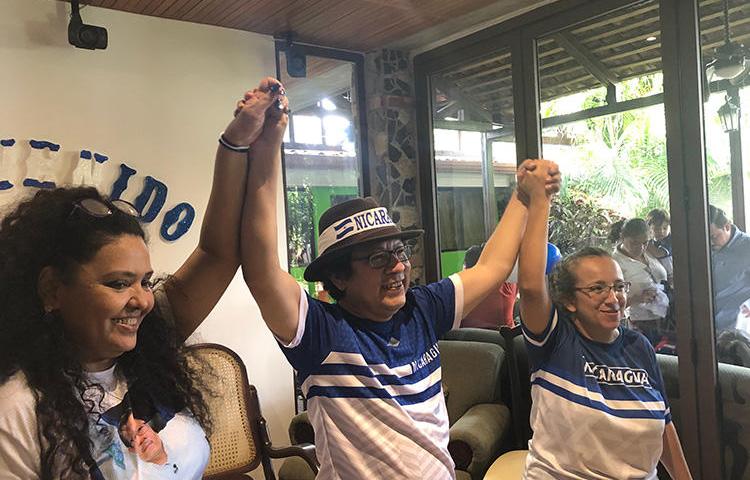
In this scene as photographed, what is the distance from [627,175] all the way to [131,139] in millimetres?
2402

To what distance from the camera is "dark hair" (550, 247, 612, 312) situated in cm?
169

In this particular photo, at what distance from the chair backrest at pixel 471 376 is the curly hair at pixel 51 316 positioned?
7.68ft

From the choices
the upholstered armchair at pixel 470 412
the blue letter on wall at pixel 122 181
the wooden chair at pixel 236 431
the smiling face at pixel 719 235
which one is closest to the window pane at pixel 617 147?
the smiling face at pixel 719 235

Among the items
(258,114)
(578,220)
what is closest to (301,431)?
(578,220)

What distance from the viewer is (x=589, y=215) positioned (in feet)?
10.1

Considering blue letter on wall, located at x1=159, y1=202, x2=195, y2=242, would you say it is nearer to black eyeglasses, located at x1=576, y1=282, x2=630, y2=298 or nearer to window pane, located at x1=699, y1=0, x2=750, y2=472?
black eyeglasses, located at x1=576, y1=282, x2=630, y2=298

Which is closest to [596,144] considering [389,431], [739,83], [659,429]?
[739,83]

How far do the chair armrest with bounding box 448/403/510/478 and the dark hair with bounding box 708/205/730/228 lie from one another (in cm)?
129

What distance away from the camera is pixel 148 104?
121 inches

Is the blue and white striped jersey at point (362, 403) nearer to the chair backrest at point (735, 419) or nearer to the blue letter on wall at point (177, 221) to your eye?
the chair backrest at point (735, 419)

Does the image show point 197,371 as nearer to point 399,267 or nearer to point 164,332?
point 164,332

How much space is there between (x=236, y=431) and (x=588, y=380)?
6.03ft

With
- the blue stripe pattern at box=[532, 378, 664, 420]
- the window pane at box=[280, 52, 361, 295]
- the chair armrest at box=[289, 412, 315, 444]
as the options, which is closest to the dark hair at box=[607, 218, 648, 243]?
the blue stripe pattern at box=[532, 378, 664, 420]

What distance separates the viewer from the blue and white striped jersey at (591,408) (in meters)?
1.49
